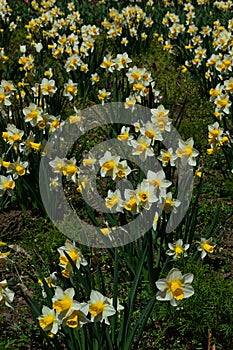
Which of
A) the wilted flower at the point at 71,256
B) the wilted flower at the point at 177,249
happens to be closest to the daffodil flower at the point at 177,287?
the wilted flower at the point at 71,256

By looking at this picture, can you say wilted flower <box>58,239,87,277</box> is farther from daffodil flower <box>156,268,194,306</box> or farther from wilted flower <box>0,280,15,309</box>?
daffodil flower <box>156,268,194,306</box>

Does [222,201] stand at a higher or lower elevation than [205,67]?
lower

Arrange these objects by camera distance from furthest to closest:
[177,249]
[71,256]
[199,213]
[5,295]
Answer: [199,213] → [177,249] → [71,256] → [5,295]

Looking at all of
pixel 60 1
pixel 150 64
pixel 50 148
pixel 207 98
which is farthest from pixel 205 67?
pixel 60 1

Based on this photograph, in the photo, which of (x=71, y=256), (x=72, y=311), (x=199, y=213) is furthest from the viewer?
(x=199, y=213)

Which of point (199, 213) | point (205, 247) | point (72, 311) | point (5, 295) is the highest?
point (72, 311)

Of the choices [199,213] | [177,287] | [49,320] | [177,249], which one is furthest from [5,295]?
[199,213]

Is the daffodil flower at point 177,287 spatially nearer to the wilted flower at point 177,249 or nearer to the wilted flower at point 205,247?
the wilted flower at point 177,249

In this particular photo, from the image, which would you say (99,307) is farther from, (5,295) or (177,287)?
(5,295)

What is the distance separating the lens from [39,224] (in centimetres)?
358

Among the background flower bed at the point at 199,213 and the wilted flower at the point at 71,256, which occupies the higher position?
the wilted flower at the point at 71,256

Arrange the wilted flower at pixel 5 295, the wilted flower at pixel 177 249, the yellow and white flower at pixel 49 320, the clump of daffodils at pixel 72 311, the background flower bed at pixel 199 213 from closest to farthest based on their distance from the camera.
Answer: the clump of daffodils at pixel 72 311
the yellow and white flower at pixel 49 320
the wilted flower at pixel 5 295
the background flower bed at pixel 199 213
the wilted flower at pixel 177 249

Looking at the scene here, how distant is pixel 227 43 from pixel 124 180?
10.1 ft

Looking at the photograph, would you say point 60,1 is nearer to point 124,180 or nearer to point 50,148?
point 50,148
